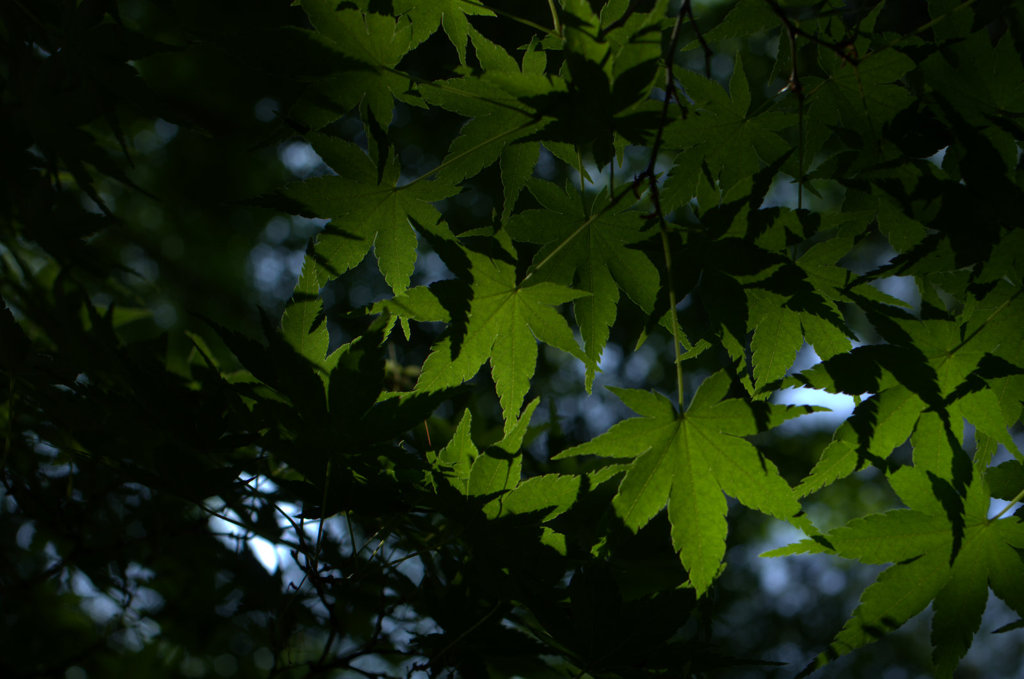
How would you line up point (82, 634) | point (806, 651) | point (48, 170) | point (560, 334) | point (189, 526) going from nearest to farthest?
1. point (48, 170)
2. point (560, 334)
3. point (189, 526)
4. point (82, 634)
5. point (806, 651)

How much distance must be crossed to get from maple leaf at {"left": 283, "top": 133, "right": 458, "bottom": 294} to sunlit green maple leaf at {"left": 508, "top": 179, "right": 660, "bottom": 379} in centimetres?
18

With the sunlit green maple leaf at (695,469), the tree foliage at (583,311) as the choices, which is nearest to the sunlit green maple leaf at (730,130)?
the tree foliage at (583,311)

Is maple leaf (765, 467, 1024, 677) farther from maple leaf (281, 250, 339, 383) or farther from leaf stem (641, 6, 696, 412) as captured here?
maple leaf (281, 250, 339, 383)

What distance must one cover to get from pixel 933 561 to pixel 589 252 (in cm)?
80

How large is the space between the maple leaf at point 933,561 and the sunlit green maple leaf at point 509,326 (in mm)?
498

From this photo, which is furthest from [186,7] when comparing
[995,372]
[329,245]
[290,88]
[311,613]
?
[995,372]

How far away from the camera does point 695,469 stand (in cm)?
101

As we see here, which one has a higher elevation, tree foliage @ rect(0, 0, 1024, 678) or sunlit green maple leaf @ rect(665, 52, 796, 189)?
sunlit green maple leaf @ rect(665, 52, 796, 189)

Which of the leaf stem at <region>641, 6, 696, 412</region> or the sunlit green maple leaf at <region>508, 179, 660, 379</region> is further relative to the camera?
the sunlit green maple leaf at <region>508, 179, 660, 379</region>

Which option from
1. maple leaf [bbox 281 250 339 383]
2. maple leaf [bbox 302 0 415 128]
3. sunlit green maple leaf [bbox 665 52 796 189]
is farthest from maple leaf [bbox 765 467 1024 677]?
maple leaf [bbox 302 0 415 128]

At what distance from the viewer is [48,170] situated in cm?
98

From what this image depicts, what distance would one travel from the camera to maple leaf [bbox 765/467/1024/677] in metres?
1.03

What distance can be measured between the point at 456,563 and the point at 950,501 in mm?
847

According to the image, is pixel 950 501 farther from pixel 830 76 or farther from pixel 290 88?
pixel 290 88
